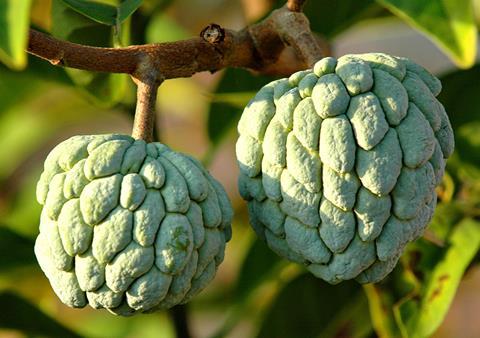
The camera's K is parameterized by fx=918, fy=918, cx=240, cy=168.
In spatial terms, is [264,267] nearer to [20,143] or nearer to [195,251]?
[195,251]

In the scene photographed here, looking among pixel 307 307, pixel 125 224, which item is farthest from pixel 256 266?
pixel 125 224

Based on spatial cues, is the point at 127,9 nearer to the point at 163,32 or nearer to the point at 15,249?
the point at 15,249

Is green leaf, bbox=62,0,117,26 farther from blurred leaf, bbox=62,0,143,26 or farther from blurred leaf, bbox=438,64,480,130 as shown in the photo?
blurred leaf, bbox=438,64,480,130

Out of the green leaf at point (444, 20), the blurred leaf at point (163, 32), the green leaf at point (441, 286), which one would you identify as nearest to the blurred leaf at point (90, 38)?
the green leaf at point (444, 20)

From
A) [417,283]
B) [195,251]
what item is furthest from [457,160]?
[195,251]

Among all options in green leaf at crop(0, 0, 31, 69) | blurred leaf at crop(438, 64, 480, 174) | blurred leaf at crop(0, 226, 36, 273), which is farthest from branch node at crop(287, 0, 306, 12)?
blurred leaf at crop(0, 226, 36, 273)

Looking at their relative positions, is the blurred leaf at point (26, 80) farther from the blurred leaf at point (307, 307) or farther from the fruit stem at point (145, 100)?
the fruit stem at point (145, 100)
